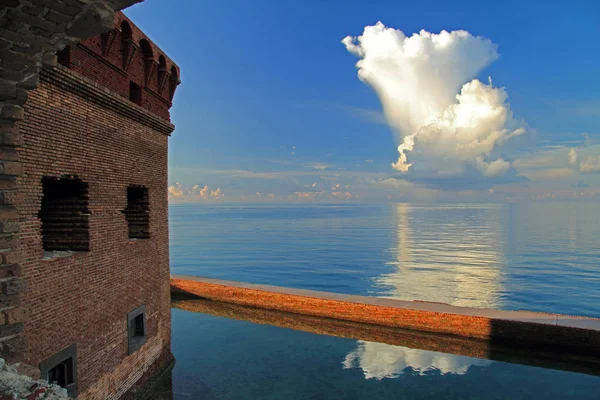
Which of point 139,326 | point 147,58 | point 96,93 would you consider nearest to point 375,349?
point 139,326

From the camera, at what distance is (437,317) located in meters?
16.9

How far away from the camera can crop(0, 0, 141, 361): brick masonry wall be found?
3.74 metres

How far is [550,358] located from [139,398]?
43.4 ft

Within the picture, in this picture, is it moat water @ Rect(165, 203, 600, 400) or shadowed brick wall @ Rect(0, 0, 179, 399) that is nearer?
shadowed brick wall @ Rect(0, 0, 179, 399)

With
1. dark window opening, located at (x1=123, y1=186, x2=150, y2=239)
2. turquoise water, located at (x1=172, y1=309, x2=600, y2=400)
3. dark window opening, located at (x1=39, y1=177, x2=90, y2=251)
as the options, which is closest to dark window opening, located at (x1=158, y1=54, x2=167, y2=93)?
dark window opening, located at (x1=123, y1=186, x2=150, y2=239)

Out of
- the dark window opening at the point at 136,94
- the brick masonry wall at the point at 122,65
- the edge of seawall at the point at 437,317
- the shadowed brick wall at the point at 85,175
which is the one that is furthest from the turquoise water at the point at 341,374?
the brick masonry wall at the point at 122,65

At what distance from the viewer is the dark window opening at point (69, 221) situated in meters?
7.92

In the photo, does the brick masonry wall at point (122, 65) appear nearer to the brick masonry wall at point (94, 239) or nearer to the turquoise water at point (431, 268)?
the brick masonry wall at point (94, 239)

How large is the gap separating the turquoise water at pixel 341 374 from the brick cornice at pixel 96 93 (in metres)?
7.28

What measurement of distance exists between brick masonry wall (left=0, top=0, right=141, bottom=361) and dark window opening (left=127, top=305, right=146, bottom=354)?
4.88 metres

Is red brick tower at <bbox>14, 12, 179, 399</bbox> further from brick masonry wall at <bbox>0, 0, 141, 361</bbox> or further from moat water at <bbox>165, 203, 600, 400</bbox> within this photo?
moat water at <bbox>165, 203, 600, 400</bbox>

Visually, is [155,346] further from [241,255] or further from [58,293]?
[241,255]

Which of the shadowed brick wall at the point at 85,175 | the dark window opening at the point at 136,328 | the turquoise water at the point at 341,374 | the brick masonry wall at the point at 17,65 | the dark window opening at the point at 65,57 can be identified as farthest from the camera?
the turquoise water at the point at 341,374

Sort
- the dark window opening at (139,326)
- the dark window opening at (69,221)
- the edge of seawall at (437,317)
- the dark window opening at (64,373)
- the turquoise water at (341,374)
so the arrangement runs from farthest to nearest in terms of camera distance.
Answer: the edge of seawall at (437,317), the turquoise water at (341,374), the dark window opening at (139,326), the dark window opening at (69,221), the dark window opening at (64,373)
